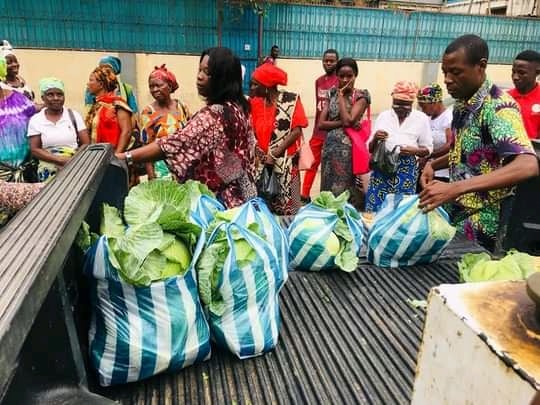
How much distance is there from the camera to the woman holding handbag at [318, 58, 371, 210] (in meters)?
4.72

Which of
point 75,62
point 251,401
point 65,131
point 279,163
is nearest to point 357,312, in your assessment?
point 251,401

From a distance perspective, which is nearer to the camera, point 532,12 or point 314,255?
point 314,255

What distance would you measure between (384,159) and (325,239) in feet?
7.61

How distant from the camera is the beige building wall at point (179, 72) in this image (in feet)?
31.8

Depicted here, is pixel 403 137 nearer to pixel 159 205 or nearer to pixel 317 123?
pixel 317 123

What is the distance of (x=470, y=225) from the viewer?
2453 millimetres

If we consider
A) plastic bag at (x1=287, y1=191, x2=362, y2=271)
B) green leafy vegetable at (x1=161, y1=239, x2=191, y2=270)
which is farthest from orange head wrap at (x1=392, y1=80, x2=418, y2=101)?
green leafy vegetable at (x1=161, y1=239, x2=191, y2=270)

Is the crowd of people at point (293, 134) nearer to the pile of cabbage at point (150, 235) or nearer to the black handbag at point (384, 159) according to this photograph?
the black handbag at point (384, 159)

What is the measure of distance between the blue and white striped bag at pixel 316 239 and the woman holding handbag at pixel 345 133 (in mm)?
2553

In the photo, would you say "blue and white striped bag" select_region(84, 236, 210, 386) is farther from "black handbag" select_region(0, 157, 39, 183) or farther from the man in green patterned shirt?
"black handbag" select_region(0, 157, 39, 183)

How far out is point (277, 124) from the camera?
4.29m

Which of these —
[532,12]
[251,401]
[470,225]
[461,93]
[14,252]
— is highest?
[532,12]

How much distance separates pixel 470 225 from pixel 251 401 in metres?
1.68

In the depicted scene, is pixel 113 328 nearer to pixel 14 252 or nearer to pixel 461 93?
pixel 14 252
